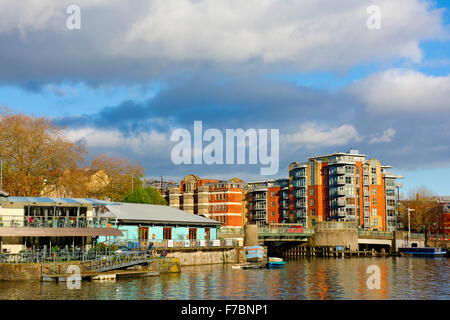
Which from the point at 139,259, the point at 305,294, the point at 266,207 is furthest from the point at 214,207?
the point at 305,294

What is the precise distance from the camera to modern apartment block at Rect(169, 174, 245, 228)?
147875 mm

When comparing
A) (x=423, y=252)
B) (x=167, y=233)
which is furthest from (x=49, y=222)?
(x=423, y=252)

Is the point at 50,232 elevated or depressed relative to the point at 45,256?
elevated

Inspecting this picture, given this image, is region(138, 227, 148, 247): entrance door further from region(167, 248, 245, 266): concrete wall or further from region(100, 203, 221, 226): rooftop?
region(167, 248, 245, 266): concrete wall

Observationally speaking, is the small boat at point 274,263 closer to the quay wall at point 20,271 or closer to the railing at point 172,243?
the railing at point 172,243

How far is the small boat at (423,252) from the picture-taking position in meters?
111

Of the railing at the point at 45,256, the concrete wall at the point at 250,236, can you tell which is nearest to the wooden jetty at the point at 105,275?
the railing at the point at 45,256

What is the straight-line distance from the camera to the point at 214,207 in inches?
5915

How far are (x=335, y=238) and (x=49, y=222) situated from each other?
7463 centimetres

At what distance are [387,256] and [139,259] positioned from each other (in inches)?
2828

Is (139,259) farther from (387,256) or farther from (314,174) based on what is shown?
(314,174)

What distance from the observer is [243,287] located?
51.9m

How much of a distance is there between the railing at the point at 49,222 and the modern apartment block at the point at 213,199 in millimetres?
→ 84246

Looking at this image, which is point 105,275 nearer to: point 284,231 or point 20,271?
point 20,271
